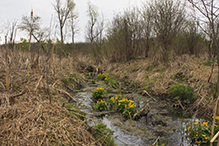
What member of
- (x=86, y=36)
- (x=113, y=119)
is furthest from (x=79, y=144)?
(x=86, y=36)

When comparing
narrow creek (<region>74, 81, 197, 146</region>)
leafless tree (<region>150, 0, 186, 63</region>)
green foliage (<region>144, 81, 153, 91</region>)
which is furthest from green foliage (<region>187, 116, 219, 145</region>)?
leafless tree (<region>150, 0, 186, 63</region>)

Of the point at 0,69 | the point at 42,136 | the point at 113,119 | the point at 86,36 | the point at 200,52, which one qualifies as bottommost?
the point at 113,119

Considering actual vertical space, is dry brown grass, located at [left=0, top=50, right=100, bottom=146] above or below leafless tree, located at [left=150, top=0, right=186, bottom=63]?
below

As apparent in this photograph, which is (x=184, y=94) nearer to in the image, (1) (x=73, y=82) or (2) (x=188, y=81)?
(2) (x=188, y=81)

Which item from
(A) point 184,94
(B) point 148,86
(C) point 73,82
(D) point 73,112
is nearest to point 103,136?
(D) point 73,112

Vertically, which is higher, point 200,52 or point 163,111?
point 200,52

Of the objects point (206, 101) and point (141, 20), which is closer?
point (206, 101)

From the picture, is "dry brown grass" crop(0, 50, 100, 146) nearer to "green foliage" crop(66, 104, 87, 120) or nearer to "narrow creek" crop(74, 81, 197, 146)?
"green foliage" crop(66, 104, 87, 120)

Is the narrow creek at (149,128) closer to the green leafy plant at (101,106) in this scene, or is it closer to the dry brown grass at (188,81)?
the green leafy plant at (101,106)

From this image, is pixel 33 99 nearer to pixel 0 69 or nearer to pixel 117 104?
pixel 0 69

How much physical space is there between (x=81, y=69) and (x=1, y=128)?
10101 mm

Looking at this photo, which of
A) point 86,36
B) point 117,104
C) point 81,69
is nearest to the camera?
point 117,104

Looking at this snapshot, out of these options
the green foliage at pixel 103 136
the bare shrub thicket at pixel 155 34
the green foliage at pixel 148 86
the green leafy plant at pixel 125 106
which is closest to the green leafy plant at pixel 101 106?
the green leafy plant at pixel 125 106

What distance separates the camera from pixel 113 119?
4.29 m
